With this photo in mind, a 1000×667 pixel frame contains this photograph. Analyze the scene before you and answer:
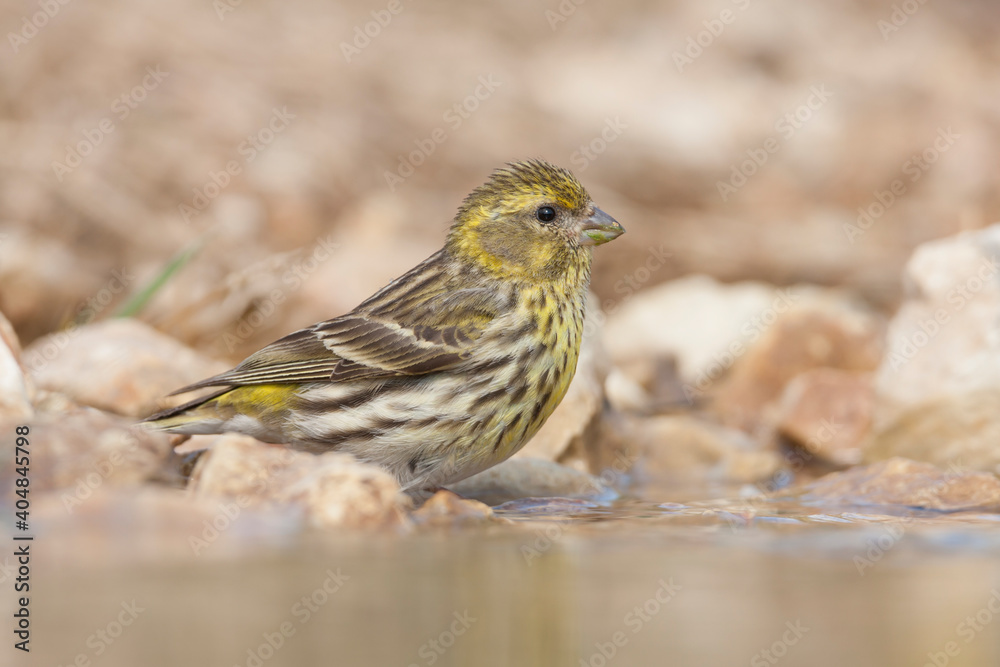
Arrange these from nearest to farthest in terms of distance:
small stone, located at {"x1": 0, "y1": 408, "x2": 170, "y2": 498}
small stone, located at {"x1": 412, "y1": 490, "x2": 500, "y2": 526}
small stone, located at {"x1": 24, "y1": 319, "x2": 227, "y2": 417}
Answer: small stone, located at {"x1": 0, "y1": 408, "x2": 170, "y2": 498} → small stone, located at {"x1": 412, "y1": 490, "x2": 500, "y2": 526} → small stone, located at {"x1": 24, "y1": 319, "x2": 227, "y2": 417}

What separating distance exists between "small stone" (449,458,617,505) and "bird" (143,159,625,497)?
0.38m

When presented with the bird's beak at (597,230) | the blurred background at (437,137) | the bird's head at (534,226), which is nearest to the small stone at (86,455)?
the bird's head at (534,226)

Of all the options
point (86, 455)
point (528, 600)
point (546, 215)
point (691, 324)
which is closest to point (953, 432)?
point (546, 215)

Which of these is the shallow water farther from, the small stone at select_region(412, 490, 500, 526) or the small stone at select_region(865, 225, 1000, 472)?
the small stone at select_region(865, 225, 1000, 472)

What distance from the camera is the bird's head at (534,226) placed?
533cm

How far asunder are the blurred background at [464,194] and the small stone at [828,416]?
199 cm

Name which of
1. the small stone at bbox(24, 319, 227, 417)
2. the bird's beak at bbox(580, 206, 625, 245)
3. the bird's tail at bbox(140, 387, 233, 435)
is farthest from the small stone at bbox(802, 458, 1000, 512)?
the small stone at bbox(24, 319, 227, 417)

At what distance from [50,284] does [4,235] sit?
1.74 feet

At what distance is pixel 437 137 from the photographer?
11000 millimetres

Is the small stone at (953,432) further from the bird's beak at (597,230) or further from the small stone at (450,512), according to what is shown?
the small stone at (450,512)

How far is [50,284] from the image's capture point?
804 centimetres

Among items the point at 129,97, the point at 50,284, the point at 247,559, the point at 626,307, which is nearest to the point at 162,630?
the point at 247,559

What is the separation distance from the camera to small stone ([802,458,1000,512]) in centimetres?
493

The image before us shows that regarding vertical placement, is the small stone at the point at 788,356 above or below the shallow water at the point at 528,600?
above
